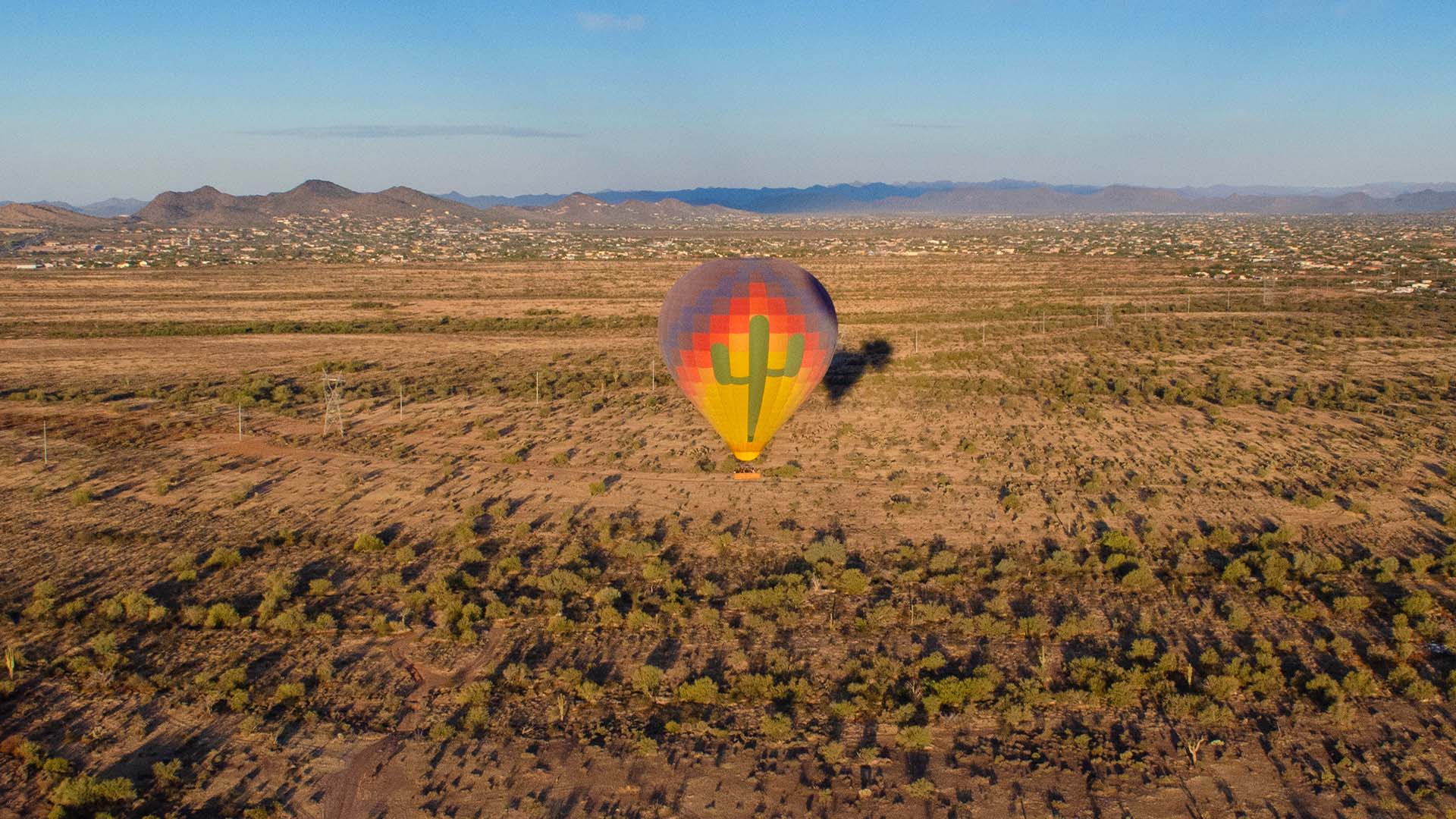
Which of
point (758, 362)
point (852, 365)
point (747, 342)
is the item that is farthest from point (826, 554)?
point (852, 365)

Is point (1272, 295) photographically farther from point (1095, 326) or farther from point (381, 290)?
point (381, 290)

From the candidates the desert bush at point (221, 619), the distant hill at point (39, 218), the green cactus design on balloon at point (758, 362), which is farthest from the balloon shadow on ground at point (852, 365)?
the distant hill at point (39, 218)

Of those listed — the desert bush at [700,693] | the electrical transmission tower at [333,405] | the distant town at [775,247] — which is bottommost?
the desert bush at [700,693]

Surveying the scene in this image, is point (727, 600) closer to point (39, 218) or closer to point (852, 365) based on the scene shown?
point (852, 365)

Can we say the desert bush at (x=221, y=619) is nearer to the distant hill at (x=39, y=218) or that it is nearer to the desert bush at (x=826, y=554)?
the desert bush at (x=826, y=554)

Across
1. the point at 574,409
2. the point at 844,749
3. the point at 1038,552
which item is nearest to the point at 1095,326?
the point at 574,409
